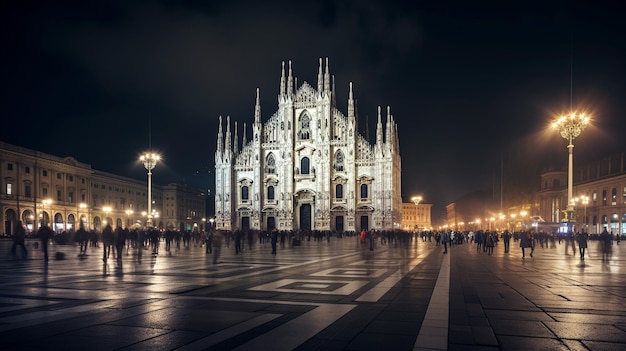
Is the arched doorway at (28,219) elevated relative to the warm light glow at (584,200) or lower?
lower

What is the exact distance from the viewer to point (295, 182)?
7194cm

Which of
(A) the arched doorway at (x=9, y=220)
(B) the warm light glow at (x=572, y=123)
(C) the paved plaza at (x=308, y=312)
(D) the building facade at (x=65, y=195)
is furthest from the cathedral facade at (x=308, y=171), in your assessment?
(C) the paved plaza at (x=308, y=312)

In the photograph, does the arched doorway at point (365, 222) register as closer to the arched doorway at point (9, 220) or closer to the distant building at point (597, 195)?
the distant building at point (597, 195)

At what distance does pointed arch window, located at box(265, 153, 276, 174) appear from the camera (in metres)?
72.9

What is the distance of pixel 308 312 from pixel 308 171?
6428 cm

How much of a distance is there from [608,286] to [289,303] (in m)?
8.21

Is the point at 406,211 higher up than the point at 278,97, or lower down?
lower down

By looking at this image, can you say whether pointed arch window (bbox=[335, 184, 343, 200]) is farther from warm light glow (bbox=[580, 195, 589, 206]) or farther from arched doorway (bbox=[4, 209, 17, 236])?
arched doorway (bbox=[4, 209, 17, 236])

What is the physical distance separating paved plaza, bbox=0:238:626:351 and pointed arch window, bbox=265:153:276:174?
59.3 meters

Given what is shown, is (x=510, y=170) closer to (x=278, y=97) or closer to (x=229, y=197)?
(x=278, y=97)

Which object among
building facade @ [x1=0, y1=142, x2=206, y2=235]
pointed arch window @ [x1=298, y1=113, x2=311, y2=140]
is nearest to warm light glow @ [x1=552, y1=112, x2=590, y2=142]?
building facade @ [x1=0, y1=142, x2=206, y2=235]

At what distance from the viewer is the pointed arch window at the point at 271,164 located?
239 feet

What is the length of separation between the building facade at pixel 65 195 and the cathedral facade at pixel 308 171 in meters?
14.4

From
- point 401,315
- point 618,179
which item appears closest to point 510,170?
point 618,179
